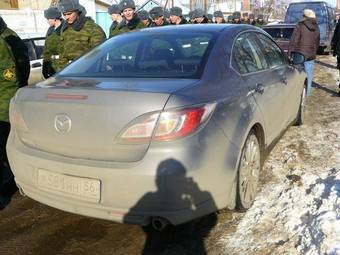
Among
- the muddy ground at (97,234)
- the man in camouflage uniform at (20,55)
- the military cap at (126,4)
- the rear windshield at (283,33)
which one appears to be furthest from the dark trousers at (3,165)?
the rear windshield at (283,33)

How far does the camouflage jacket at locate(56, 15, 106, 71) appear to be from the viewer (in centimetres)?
590

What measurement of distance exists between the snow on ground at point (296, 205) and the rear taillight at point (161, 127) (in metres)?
0.99

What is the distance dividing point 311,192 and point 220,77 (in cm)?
137

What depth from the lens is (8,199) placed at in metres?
4.20

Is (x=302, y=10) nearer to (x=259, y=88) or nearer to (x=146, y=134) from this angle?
(x=259, y=88)

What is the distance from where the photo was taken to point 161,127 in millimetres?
2660

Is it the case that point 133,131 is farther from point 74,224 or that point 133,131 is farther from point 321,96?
point 321,96

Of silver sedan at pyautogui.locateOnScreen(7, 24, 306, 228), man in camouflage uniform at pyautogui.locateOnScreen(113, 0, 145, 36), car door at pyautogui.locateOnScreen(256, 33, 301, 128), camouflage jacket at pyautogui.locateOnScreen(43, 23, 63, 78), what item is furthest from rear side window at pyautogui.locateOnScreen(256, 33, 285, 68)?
man in camouflage uniform at pyautogui.locateOnScreen(113, 0, 145, 36)

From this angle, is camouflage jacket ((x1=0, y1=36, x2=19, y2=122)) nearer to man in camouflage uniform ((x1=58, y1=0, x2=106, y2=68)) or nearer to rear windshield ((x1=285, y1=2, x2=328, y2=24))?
man in camouflage uniform ((x1=58, y1=0, x2=106, y2=68))

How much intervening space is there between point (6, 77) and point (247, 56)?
2222mm

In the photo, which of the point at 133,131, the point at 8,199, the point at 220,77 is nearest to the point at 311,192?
the point at 220,77

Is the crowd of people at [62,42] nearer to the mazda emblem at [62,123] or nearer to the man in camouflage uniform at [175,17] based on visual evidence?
the man in camouflage uniform at [175,17]

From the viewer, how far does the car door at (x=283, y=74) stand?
445cm

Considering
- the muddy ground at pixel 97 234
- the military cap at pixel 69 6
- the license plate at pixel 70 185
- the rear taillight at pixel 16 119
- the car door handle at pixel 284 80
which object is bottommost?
the muddy ground at pixel 97 234
